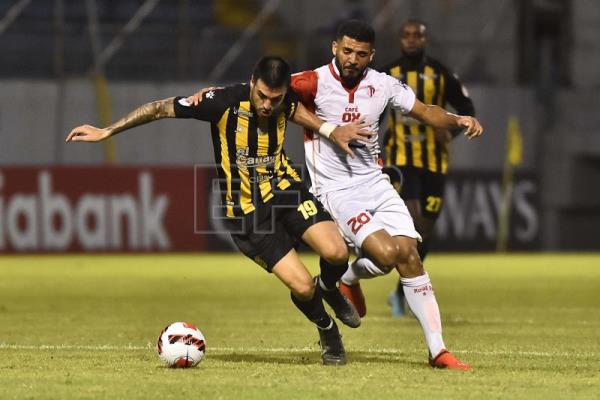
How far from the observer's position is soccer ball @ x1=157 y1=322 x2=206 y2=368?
7.32 m

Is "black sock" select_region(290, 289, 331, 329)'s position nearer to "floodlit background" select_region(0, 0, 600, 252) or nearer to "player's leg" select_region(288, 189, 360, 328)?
"player's leg" select_region(288, 189, 360, 328)

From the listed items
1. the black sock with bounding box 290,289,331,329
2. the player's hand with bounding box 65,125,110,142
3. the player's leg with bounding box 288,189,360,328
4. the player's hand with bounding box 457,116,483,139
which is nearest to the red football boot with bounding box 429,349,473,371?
the black sock with bounding box 290,289,331,329

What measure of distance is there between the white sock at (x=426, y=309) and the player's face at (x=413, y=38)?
3.99m

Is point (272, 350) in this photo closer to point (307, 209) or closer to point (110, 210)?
point (307, 209)

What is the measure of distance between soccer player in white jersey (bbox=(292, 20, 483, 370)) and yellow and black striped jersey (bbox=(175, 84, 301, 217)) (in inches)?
12.9

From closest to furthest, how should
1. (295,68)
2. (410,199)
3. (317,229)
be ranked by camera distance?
(317,229), (410,199), (295,68)

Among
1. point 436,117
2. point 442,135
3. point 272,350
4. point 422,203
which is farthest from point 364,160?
point 422,203

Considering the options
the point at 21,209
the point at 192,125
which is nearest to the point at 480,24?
the point at 192,125

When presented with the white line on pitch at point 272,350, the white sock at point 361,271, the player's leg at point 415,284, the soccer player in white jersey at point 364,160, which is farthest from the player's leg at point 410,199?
the player's leg at point 415,284

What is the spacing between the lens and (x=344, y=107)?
26.9 ft

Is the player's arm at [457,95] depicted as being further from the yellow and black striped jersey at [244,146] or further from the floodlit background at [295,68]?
the floodlit background at [295,68]

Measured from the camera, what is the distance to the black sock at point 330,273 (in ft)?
26.5

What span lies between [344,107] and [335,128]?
0.35m

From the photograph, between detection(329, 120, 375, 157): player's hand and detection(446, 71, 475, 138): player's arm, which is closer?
detection(329, 120, 375, 157): player's hand
